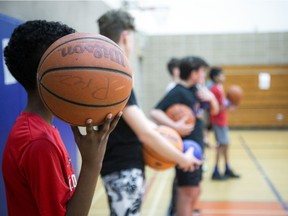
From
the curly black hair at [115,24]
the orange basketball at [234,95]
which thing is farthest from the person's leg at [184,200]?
the orange basketball at [234,95]

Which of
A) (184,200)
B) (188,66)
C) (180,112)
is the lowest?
(184,200)

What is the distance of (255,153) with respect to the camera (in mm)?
7664

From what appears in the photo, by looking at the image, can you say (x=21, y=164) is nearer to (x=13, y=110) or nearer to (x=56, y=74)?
(x=56, y=74)

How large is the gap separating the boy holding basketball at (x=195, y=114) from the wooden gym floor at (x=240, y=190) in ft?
3.73

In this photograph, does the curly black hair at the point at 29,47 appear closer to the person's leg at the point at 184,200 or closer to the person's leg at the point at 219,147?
the person's leg at the point at 184,200

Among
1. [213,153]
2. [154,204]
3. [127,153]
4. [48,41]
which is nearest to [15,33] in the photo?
[48,41]

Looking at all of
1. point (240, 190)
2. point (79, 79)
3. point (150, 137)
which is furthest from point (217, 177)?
point (79, 79)

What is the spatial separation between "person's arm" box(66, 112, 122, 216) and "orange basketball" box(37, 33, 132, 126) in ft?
0.14

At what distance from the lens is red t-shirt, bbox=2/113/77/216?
1073mm

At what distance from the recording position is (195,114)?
3.15 meters

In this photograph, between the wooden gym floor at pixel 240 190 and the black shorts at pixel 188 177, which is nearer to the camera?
the black shorts at pixel 188 177

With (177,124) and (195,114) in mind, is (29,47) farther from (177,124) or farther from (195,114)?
(195,114)

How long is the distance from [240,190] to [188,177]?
2.36 metres

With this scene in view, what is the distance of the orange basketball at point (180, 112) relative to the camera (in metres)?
3.01
